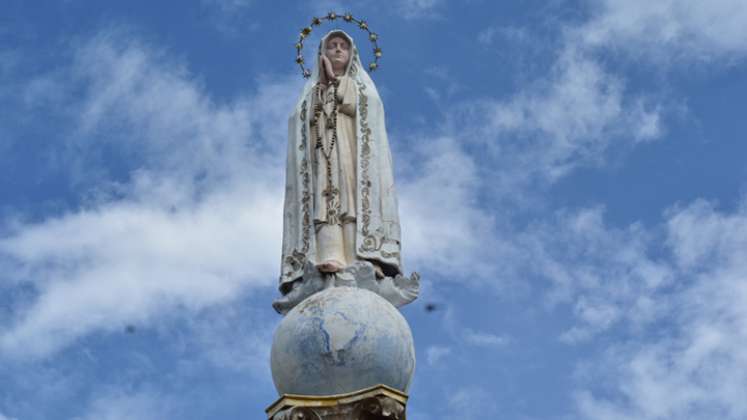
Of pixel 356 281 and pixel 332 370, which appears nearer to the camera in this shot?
pixel 332 370

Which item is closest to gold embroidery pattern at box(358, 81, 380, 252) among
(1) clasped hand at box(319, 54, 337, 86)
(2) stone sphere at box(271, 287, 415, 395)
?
(1) clasped hand at box(319, 54, 337, 86)

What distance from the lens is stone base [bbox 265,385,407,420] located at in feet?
38.3

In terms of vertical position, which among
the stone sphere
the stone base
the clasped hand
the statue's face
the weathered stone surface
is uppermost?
the statue's face

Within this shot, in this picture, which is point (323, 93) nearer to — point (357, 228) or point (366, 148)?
point (366, 148)

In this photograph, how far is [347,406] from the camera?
11773mm

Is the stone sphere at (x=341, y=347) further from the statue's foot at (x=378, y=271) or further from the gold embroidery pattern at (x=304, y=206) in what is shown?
the gold embroidery pattern at (x=304, y=206)

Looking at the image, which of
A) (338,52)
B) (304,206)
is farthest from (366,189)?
(338,52)

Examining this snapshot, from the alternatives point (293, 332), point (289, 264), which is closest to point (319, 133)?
point (289, 264)

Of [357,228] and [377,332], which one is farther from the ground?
[357,228]

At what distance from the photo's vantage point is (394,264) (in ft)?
44.6

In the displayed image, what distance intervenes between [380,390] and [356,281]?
1.76 m

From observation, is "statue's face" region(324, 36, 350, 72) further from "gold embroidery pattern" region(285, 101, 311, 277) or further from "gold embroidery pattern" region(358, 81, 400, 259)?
"gold embroidery pattern" region(285, 101, 311, 277)

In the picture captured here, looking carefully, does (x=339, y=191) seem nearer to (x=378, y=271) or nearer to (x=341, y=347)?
(x=378, y=271)

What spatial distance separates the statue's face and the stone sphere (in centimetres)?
356
